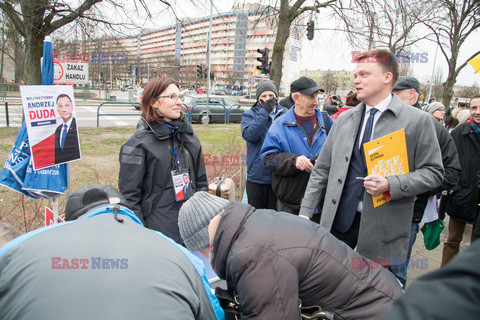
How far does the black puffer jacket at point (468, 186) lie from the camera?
3061 millimetres

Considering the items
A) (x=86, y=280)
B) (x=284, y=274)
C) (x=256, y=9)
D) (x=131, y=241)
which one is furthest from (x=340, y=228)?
(x=256, y=9)

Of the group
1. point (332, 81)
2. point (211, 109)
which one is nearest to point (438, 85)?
point (332, 81)

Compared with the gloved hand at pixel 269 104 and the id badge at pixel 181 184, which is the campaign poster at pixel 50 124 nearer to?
the id badge at pixel 181 184

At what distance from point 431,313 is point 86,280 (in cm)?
81

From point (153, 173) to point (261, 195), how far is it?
4.73ft

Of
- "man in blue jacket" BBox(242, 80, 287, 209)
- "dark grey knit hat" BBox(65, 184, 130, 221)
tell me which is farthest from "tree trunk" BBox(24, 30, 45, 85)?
"dark grey knit hat" BBox(65, 184, 130, 221)

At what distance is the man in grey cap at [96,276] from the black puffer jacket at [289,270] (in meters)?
0.27

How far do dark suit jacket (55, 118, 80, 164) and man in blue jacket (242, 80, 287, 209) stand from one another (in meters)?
Result: 1.71

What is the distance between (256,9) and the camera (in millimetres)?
11930

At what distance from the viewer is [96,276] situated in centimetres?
85

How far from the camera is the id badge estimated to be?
7.76 ft

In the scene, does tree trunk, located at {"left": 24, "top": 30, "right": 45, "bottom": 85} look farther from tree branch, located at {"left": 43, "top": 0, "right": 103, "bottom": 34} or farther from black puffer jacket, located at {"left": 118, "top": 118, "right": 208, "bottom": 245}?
black puffer jacket, located at {"left": 118, "top": 118, "right": 208, "bottom": 245}

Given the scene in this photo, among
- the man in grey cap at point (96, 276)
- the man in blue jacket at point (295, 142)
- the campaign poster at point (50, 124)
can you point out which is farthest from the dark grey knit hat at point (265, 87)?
the man in grey cap at point (96, 276)

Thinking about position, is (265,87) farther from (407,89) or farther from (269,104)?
(407,89)
